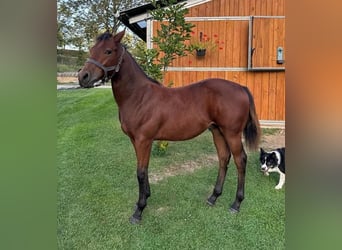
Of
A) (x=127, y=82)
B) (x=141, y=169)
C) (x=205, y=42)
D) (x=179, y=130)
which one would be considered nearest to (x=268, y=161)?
(x=179, y=130)

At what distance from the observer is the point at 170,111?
2258mm

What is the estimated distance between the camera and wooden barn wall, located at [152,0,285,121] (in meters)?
5.38

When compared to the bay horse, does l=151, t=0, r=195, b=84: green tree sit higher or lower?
higher

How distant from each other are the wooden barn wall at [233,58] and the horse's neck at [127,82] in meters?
3.40

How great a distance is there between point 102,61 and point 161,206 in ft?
4.42

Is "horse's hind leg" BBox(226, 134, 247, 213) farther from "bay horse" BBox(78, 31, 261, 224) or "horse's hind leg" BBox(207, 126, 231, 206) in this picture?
"horse's hind leg" BBox(207, 126, 231, 206)

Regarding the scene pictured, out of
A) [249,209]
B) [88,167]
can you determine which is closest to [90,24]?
[88,167]

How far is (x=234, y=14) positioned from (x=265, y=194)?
12.5ft

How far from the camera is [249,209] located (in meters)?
2.48

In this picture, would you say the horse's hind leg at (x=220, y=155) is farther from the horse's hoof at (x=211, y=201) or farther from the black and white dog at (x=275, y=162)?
the black and white dog at (x=275, y=162)

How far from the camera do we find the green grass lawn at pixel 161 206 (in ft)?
6.63

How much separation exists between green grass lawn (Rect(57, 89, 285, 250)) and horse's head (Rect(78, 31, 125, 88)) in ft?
0.91

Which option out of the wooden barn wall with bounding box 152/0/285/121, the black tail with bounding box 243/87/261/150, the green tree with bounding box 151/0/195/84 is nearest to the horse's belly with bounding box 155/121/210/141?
the black tail with bounding box 243/87/261/150
